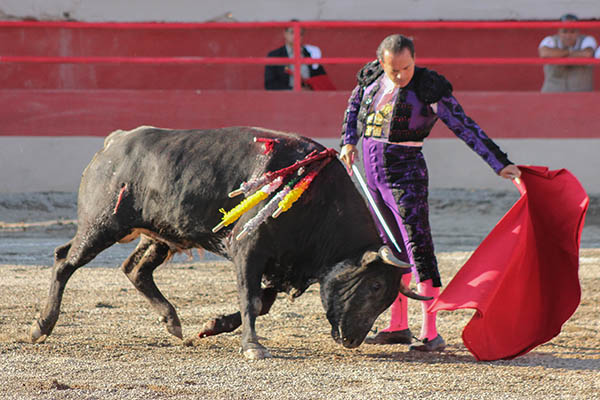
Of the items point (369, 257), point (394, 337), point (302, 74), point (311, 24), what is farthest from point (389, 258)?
point (302, 74)

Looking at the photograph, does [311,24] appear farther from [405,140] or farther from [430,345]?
[430,345]

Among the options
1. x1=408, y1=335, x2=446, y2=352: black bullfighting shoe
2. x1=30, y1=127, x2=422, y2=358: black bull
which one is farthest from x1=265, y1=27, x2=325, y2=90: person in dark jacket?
x1=408, y1=335, x2=446, y2=352: black bullfighting shoe

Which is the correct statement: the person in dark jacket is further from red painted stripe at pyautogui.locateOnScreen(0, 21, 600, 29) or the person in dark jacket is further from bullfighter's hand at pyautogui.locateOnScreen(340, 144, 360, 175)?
bullfighter's hand at pyautogui.locateOnScreen(340, 144, 360, 175)

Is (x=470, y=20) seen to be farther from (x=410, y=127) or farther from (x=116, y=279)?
(x=410, y=127)

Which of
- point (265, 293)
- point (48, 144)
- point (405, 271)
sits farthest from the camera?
point (48, 144)

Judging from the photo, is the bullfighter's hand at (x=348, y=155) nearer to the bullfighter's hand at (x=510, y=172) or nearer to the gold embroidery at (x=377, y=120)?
the gold embroidery at (x=377, y=120)

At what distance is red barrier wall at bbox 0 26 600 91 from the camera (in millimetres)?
12289

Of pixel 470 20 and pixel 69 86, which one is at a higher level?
pixel 470 20

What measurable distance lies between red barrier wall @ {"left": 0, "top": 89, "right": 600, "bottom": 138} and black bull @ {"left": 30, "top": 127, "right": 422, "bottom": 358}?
19.7 feet

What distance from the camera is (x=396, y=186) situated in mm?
5199

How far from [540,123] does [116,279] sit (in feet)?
19.7

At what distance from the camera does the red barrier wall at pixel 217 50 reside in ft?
40.3

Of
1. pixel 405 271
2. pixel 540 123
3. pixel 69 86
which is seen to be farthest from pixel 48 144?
pixel 405 271

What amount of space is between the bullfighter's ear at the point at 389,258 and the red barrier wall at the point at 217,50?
770 centimetres
